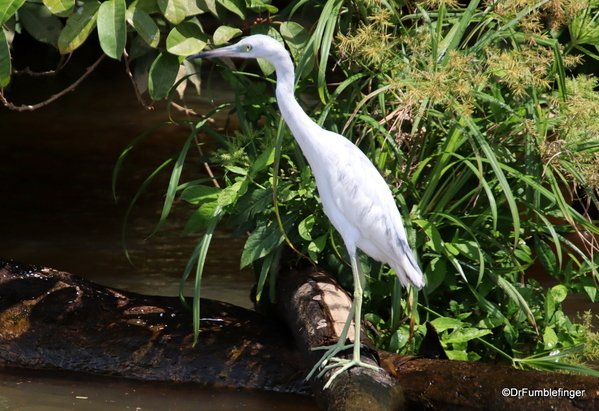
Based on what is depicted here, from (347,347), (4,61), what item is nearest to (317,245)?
(347,347)

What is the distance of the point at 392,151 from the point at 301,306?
76cm

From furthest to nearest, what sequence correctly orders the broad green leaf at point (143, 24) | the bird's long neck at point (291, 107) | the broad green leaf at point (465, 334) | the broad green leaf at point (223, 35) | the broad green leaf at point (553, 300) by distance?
the broad green leaf at point (553, 300)
the broad green leaf at point (465, 334)
the broad green leaf at point (223, 35)
the broad green leaf at point (143, 24)
the bird's long neck at point (291, 107)

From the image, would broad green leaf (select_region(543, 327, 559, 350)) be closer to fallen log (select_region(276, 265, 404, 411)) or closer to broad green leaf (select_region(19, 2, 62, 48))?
fallen log (select_region(276, 265, 404, 411))

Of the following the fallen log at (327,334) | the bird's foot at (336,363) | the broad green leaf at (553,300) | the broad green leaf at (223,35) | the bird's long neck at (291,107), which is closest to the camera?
the fallen log at (327,334)

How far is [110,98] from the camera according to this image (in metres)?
8.75

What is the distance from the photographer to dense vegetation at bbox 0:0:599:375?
2.35 meters

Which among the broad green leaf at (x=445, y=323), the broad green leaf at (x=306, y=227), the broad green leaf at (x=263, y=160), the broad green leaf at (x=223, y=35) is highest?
the broad green leaf at (x=223, y=35)

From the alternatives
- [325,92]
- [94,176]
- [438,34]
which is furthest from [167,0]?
[94,176]

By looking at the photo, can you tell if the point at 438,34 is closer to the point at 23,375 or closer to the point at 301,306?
the point at 301,306

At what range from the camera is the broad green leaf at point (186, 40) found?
236 centimetres

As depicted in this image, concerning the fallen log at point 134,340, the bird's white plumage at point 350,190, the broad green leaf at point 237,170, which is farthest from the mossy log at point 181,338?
the broad green leaf at point 237,170

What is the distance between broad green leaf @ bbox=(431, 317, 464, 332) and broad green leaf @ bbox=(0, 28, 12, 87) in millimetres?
1775

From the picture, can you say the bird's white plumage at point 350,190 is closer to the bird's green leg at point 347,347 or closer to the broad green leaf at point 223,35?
the bird's green leg at point 347,347

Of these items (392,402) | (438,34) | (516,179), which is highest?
(438,34)
